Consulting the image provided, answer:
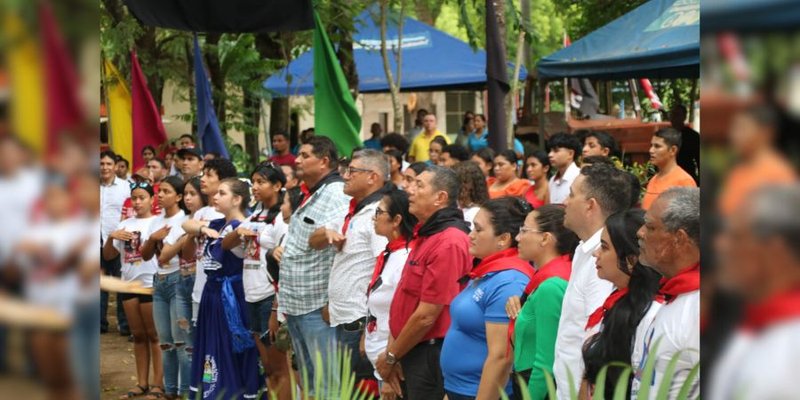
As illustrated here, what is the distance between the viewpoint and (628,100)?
23.8 metres

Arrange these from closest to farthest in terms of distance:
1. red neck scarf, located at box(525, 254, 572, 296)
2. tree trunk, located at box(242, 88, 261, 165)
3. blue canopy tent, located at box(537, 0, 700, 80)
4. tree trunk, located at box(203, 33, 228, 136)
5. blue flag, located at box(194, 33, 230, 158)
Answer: red neck scarf, located at box(525, 254, 572, 296) < blue canopy tent, located at box(537, 0, 700, 80) < blue flag, located at box(194, 33, 230, 158) < tree trunk, located at box(203, 33, 228, 136) < tree trunk, located at box(242, 88, 261, 165)

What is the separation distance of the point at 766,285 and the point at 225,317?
22.7 ft

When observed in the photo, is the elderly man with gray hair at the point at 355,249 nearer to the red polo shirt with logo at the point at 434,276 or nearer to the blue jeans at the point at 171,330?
the red polo shirt with logo at the point at 434,276

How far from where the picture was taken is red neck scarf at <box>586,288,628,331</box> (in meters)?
3.84

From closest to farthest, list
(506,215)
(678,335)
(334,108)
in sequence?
1. (678,335)
2. (506,215)
3. (334,108)

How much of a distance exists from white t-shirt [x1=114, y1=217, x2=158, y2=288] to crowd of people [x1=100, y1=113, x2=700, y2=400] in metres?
0.02

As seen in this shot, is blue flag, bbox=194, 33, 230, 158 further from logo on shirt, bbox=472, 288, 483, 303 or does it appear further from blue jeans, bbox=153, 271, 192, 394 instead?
logo on shirt, bbox=472, 288, 483, 303

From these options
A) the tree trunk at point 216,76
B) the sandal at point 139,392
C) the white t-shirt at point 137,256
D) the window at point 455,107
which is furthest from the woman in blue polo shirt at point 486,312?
the window at point 455,107

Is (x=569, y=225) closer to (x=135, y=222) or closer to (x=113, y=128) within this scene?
(x=135, y=222)

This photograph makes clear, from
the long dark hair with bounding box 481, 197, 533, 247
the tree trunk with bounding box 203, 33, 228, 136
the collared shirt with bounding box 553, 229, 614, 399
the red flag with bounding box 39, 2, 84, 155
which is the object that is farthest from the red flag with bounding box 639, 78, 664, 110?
the red flag with bounding box 39, 2, 84, 155

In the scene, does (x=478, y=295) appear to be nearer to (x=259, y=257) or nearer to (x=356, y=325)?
(x=356, y=325)

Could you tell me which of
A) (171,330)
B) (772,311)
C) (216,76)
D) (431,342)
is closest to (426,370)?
(431,342)

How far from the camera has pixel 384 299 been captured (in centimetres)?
596

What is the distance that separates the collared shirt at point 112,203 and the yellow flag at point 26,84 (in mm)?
10755
